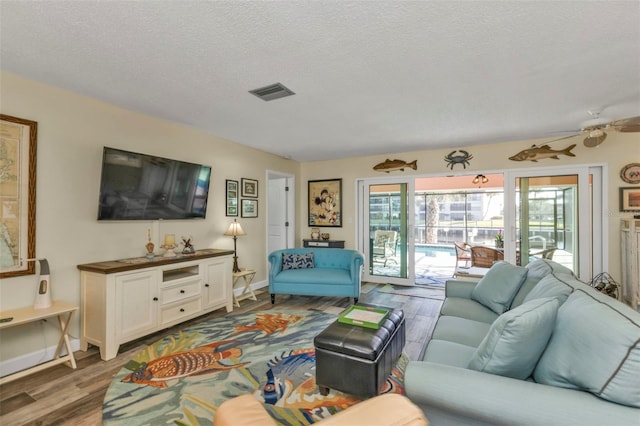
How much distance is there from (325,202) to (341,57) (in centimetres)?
408

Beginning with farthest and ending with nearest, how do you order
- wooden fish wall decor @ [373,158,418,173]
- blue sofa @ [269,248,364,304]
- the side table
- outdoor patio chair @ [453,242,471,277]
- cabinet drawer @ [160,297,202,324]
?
outdoor patio chair @ [453,242,471,277] < wooden fish wall decor @ [373,158,418,173] < the side table < blue sofa @ [269,248,364,304] < cabinet drawer @ [160,297,202,324]

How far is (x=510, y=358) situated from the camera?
1.31 metres

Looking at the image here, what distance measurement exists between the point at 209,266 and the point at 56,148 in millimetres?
1930

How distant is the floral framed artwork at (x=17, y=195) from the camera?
2.37m

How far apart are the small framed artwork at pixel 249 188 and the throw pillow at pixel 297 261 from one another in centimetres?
123

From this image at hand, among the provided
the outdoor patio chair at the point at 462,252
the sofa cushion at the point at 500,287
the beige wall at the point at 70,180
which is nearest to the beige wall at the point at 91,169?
the beige wall at the point at 70,180

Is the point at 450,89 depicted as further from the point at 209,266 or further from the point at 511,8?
the point at 209,266

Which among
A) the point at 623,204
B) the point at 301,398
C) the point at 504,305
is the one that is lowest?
the point at 301,398

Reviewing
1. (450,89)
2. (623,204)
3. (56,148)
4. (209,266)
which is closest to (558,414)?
(450,89)

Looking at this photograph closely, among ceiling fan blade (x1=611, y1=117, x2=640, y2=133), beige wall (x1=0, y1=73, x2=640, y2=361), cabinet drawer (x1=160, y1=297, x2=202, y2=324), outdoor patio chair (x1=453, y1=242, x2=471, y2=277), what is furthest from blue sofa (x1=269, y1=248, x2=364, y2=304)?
outdoor patio chair (x1=453, y1=242, x2=471, y2=277)

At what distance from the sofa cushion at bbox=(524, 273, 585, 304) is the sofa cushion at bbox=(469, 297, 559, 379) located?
1.44 ft

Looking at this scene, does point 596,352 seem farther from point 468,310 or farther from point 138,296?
point 138,296

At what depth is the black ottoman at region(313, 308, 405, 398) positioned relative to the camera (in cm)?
197

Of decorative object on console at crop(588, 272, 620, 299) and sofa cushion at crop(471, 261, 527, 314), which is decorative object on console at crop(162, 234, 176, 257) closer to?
sofa cushion at crop(471, 261, 527, 314)
